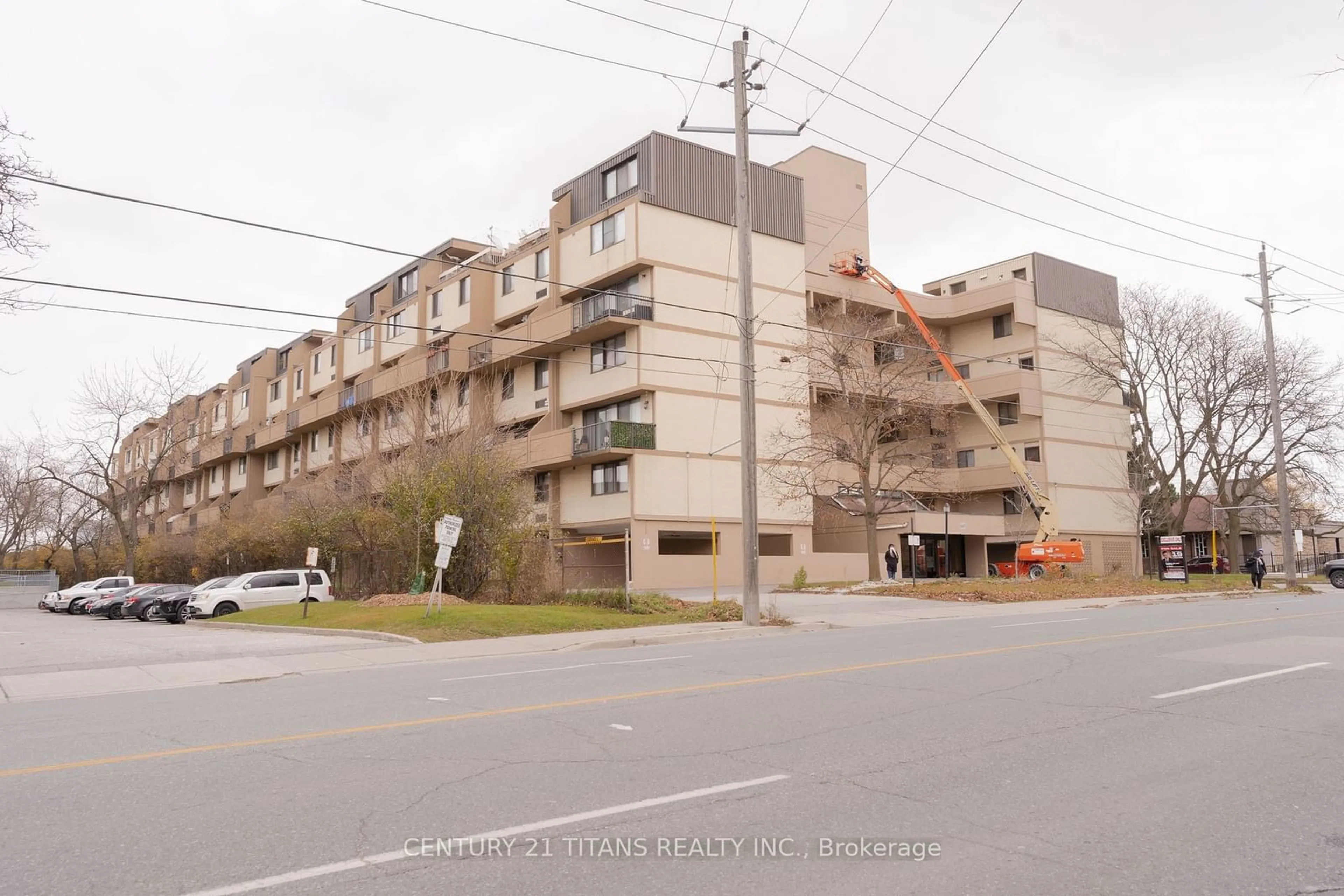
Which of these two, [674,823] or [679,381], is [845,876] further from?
[679,381]

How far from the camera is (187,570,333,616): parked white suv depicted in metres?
30.2

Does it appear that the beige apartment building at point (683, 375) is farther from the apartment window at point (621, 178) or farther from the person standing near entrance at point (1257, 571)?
the person standing near entrance at point (1257, 571)

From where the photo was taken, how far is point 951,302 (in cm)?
5516

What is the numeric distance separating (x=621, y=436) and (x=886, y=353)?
14257 mm

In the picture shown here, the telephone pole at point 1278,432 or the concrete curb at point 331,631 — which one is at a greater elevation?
the telephone pole at point 1278,432

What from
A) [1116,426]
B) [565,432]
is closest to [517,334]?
[565,432]

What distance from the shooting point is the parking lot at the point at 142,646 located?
15.9 meters

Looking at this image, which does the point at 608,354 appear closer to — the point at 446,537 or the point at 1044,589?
the point at 1044,589

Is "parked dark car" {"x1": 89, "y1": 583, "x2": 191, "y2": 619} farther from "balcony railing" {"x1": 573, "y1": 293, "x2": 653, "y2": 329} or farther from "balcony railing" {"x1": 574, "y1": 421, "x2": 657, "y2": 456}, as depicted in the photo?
"balcony railing" {"x1": 573, "y1": 293, "x2": 653, "y2": 329}

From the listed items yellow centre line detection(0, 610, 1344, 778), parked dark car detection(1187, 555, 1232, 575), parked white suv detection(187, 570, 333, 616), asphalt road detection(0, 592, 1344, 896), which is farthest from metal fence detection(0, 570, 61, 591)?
parked dark car detection(1187, 555, 1232, 575)

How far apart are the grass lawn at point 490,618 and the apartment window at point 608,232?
19.4 m

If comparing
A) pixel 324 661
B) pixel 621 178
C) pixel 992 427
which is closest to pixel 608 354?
pixel 621 178

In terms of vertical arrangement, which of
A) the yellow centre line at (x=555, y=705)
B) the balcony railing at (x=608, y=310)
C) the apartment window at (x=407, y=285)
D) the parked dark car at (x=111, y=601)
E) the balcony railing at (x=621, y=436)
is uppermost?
the apartment window at (x=407, y=285)

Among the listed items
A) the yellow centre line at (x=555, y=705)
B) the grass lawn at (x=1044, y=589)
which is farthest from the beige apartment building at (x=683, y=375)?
the yellow centre line at (x=555, y=705)
